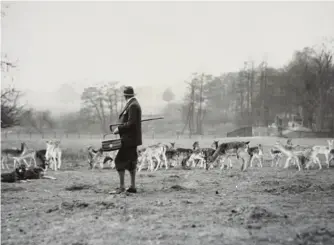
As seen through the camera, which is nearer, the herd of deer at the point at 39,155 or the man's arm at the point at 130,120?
the man's arm at the point at 130,120

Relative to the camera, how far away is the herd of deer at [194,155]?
21.8 ft

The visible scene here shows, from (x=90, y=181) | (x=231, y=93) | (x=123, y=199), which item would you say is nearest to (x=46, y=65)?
(x=90, y=181)

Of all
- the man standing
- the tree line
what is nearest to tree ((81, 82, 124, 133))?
the tree line

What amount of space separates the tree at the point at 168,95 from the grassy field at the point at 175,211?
5.93 ft

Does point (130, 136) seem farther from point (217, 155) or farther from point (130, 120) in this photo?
point (217, 155)

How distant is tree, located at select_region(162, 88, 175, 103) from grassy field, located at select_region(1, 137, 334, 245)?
1.81 m

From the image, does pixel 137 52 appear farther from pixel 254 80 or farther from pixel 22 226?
pixel 22 226

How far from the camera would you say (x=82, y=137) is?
295 inches

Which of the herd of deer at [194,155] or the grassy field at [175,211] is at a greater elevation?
the herd of deer at [194,155]

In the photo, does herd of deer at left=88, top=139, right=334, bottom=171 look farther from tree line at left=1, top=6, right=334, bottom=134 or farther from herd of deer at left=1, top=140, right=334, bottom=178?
tree line at left=1, top=6, right=334, bottom=134

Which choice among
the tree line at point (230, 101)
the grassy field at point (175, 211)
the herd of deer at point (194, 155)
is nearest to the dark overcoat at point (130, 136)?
the grassy field at point (175, 211)

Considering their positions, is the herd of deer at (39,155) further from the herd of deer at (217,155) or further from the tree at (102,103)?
the tree at (102,103)

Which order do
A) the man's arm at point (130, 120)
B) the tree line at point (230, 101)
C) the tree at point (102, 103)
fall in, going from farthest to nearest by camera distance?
the tree at point (102, 103)
the tree line at point (230, 101)
the man's arm at point (130, 120)

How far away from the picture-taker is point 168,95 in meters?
6.98
